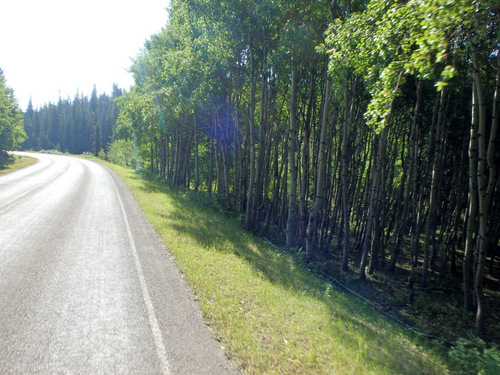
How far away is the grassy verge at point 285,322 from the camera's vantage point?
4027mm

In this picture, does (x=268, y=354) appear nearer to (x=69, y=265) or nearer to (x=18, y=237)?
(x=69, y=265)

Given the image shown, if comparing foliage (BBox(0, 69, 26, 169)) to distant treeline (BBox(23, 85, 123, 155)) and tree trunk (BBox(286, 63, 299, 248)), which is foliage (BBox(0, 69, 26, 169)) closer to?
tree trunk (BBox(286, 63, 299, 248))

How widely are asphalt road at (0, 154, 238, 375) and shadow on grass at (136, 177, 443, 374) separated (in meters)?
1.89

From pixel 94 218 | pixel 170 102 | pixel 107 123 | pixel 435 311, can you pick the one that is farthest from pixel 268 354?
pixel 107 123

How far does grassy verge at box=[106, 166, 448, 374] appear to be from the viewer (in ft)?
13.2

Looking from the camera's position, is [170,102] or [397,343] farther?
[170,102]

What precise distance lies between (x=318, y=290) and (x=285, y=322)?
2.27 meters

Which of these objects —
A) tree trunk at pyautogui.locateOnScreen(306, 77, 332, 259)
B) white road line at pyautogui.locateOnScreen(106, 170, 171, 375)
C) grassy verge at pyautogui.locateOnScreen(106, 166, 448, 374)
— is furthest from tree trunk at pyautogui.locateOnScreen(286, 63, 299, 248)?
white road line at pyautogui.locateOnScreen(106, 170, 171, 375)

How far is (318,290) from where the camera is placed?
701 cm

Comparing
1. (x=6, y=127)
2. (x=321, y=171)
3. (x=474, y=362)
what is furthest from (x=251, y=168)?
(x=6, y=127)

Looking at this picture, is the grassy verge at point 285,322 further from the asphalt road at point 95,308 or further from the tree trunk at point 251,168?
the tree trunk at point 251,168

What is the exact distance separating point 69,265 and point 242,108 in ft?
43.2

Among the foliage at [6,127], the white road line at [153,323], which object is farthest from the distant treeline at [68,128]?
the white road line at [153,323]

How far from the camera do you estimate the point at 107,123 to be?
11200cm
